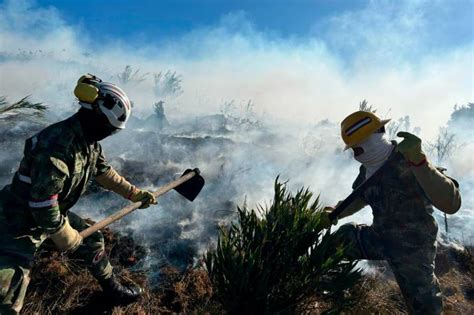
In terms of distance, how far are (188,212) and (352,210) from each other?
464 centimetres

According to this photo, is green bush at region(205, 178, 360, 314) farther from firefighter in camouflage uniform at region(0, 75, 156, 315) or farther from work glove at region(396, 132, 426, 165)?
firefighter in camouflage uniform at region(0, 75, 156, 315)

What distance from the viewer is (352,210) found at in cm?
402

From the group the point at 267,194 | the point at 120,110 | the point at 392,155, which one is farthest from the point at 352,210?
the point at 267,194

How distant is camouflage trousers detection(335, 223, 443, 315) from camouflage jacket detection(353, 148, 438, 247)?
0.23 ft

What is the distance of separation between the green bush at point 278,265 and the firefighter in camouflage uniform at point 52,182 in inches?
48.2

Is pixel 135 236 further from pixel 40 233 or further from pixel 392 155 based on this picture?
pixel 392 155

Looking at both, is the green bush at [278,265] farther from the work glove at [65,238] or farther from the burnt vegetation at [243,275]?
the work glove at [65,238]

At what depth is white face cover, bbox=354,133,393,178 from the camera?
11.5ft

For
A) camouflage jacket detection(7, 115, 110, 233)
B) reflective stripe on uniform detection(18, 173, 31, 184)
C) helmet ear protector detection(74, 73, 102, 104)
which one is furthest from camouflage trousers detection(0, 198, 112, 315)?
helmet ear protector detection(74, 73, 102, 104)

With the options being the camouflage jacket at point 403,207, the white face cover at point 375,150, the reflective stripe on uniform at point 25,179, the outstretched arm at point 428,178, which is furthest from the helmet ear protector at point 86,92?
the camouflage jacket at point 403,207

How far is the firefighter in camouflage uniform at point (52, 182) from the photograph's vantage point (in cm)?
261

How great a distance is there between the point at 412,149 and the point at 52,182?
2.93 metres

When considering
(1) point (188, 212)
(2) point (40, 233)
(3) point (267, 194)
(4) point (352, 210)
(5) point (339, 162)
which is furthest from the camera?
(5) point (339, 162)

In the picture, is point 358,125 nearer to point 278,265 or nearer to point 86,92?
point 278,265
